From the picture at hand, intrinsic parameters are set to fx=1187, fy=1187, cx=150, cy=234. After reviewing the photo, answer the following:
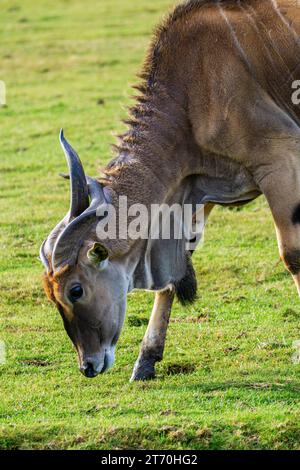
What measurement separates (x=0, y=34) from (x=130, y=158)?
47.7 feet

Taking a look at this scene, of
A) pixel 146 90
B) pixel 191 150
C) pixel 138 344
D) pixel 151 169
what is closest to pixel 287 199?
pixel 191 150

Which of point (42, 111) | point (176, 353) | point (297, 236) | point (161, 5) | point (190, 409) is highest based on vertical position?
point (297, 236)

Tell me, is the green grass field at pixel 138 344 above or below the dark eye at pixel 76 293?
below

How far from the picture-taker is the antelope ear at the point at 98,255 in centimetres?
657

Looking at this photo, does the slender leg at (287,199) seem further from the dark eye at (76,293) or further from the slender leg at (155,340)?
the dark eye at (76,293)

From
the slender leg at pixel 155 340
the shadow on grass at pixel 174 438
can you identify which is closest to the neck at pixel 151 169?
the slender leg at pixel 155 340

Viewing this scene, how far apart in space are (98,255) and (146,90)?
4.11ft

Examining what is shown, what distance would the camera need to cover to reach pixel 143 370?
24.1 feet

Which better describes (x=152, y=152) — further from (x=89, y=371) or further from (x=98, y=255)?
(x=89, y=371)

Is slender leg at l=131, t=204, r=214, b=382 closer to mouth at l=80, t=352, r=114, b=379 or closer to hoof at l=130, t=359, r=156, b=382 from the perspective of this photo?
hoof at l=130, t=359, r=156, b=382

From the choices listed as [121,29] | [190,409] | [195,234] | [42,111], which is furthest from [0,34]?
[190,409]

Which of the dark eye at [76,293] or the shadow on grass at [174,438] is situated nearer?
the shadow on grass at [174,438]
